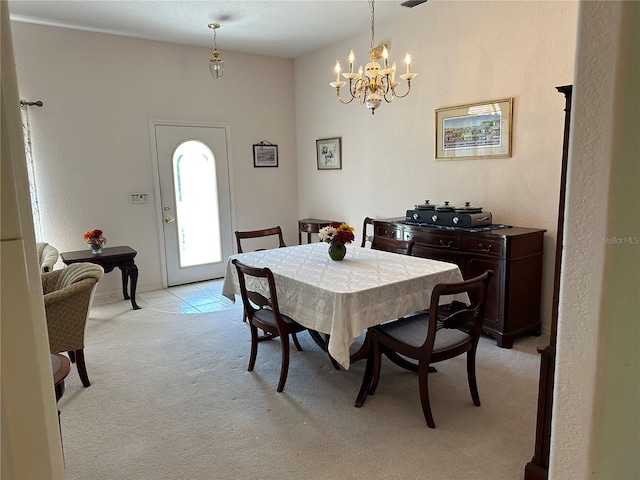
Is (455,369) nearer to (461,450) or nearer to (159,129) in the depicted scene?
(461,450)

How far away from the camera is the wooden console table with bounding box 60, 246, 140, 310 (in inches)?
171

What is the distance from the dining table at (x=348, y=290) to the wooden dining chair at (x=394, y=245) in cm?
18

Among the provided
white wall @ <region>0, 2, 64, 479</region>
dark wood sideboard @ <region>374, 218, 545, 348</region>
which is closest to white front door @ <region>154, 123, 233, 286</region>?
dark wood sideboard @ <region>374, 218, 545, 348</region>

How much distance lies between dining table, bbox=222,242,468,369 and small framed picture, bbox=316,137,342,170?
A: 258 cm

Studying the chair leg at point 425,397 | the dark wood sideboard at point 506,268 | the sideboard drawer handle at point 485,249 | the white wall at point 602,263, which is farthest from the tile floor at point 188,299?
the white wall at point 602,263

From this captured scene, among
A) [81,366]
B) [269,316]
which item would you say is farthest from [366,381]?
[81,366]

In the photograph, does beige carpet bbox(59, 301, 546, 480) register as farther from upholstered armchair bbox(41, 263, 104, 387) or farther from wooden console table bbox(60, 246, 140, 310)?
wooden console table bbox(60, 246, 140, 310)

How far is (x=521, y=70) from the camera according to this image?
356cm

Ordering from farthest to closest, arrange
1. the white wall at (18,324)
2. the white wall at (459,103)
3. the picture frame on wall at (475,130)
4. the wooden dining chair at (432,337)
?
the picture frame on wall at (475,130)
the white wall at (459,103)
the wooden dining chair at (432,337)
the white wall at (18,324)

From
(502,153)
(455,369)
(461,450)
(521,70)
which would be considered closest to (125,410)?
(461,450)

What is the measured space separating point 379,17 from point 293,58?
183cm

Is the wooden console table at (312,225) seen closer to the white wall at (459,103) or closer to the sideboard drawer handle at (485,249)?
the white wall at (459,103)

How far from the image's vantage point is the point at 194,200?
553cm

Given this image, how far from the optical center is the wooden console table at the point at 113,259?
4.35 m
